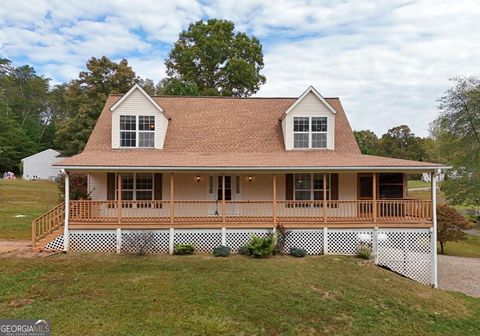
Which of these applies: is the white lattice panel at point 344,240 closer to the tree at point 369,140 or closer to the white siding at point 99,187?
the white siding at point 99,187

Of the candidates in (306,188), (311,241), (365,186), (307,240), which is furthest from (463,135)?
(307,240)

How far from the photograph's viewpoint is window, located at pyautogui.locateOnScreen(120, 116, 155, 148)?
1702 cm

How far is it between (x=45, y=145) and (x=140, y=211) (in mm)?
54537

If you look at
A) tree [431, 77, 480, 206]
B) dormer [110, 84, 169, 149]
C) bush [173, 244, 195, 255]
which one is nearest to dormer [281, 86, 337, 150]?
dormer [110, 84, 169, 149]

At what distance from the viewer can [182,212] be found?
604 inches

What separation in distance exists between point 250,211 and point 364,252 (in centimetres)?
506

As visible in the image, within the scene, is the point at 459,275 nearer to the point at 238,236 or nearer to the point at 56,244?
the point at 238,236

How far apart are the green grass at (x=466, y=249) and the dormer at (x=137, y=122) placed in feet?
66.0

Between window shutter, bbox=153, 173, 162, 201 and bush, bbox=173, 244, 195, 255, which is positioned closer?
bush, bbox=173, 244, 195, 255

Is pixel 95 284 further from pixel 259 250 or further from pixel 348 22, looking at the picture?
pixel 348 22

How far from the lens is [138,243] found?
1381cm

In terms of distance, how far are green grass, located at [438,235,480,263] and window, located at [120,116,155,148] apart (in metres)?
20.3

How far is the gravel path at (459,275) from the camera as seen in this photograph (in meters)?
14.2

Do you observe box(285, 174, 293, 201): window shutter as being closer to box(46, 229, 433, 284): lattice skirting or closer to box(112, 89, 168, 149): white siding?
box(46, 229, 433, 284): lattice skirting
